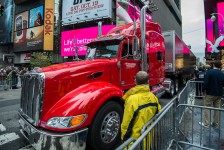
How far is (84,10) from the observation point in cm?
2930

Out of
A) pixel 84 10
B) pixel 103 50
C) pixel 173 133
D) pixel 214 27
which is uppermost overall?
pixel 84 10

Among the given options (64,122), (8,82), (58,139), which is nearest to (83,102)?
(64,122)

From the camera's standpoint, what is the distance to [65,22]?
106 feet

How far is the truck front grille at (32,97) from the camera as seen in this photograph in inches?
156

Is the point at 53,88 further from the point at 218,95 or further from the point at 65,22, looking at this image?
the point at 65,22

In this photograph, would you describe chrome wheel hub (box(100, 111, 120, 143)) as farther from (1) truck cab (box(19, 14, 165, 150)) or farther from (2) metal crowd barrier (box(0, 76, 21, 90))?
(2) metal crowd barrier (box(0, 76, 21, 90))

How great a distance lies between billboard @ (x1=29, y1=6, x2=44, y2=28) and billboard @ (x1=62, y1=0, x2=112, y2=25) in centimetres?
826

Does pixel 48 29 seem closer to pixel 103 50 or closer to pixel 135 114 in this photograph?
pixel 103 50

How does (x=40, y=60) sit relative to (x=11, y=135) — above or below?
above

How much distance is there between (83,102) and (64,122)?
1.71ft

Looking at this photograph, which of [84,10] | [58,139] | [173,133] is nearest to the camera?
[58,139]

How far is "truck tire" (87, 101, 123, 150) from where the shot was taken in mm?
4052

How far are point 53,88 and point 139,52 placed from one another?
3.20 meters

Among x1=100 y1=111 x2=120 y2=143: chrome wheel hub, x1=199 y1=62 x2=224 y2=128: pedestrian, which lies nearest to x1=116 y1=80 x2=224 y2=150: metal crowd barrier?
x1=199 y1=62 x2=224 y2=128: pedestrian
